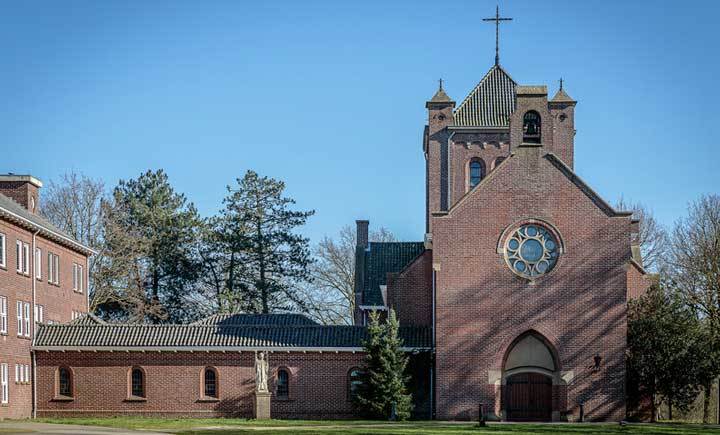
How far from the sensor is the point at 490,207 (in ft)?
165

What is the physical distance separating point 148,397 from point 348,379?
8.39 metres

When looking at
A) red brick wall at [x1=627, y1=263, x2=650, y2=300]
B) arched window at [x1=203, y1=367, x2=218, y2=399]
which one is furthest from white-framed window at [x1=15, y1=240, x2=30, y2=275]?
red brick wall at [x1=627, y1=263, x2=650, y2=300]

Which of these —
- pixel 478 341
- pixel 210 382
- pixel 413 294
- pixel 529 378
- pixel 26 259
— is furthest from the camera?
pixel 413 294

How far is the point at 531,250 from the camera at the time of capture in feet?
166

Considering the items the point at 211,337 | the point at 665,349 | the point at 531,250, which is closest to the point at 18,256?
the point at 211,337

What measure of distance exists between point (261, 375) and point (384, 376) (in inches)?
208

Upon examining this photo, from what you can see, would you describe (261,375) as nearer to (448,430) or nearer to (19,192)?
(448,430)

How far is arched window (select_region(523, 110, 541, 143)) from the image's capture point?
166 feet

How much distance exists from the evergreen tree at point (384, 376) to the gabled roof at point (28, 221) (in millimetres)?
15173

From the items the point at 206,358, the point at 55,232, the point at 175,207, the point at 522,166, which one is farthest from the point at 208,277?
the point at 522,166

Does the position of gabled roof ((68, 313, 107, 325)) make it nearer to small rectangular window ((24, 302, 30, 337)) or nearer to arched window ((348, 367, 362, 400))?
small rectangular window ((24, 302, 30, 337))

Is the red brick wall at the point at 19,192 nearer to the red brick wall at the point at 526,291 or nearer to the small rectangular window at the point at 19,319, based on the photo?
the small rectangular window at the point at 19,319

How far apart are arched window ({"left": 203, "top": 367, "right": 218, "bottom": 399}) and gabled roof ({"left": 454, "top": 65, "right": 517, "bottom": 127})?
19.9 metres

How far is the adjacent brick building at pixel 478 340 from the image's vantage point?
5000cm
